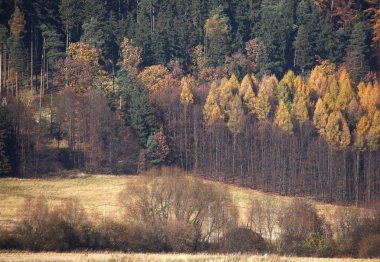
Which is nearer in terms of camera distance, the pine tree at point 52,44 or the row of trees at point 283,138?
the row of trees at point 283,138

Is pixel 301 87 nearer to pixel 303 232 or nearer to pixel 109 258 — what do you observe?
pixel 303 232

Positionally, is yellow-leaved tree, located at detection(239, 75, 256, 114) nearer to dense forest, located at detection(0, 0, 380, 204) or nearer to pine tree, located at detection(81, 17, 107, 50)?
dense forest, located at detection(0, 0, 380, 204)

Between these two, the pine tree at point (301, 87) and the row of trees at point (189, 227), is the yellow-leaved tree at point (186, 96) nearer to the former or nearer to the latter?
the pine tree at point (301, 87)

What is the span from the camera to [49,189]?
283 ft

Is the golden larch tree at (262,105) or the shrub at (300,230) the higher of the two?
the golden larch tree at (262,105)

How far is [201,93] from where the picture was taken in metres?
113

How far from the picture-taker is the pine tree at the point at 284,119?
102 meters

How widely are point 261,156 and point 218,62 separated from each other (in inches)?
1130

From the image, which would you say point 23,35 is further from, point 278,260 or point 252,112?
point 278,260

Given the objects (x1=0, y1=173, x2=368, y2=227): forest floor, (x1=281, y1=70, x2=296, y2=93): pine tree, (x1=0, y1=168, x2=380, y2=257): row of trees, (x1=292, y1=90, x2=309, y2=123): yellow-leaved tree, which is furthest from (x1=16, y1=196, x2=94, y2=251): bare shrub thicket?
(x1=281, y1=70, x2=296, y2=93): pine tree

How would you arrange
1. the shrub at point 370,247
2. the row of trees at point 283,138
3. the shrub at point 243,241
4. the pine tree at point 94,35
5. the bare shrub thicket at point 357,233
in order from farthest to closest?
the pine tree at point 94,35
the row of trees at point 283,138
the shrub at point 243,241
the bare shrub thicket at point 357,233
the shrub at point 370,247

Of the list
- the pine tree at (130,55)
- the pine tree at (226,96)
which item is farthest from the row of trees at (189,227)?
the pine tree at (130,55)

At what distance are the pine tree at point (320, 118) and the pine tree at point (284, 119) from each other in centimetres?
331

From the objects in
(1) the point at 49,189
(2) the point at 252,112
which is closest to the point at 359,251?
(1) the point at 49,189
